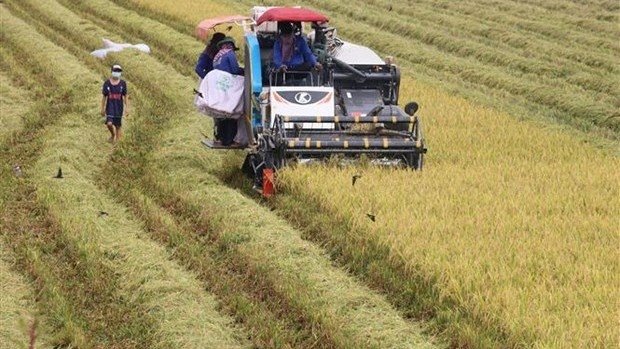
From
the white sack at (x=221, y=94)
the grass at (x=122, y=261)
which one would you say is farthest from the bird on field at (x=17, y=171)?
the white sack at (x=221, y=94)

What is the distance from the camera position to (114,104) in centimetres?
1553

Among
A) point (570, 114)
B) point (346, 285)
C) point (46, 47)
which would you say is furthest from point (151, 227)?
point (46, 47)

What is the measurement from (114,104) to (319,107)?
3.84 meters

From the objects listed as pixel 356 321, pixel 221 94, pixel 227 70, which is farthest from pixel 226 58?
pixel 356 321

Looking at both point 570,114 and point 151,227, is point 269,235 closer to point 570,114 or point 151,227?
point 151,227

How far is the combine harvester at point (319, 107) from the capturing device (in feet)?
41.3

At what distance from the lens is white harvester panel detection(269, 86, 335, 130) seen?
13180 millimetres

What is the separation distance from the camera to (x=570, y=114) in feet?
66.2

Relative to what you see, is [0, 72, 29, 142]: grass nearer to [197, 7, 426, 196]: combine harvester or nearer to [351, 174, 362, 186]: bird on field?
[197, 7, 426, 196]: combine harvester

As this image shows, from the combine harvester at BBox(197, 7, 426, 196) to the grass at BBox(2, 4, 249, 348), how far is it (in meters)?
1.96

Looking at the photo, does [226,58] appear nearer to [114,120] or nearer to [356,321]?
[114,120]

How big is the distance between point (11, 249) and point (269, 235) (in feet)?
8.53

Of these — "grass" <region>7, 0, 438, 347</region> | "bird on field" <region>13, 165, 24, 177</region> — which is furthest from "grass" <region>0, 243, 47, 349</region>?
"bird on field" <region>13, 165, 24, 177</region>

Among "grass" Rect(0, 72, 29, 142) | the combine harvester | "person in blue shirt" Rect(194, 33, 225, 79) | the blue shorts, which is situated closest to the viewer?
the combine harvester
